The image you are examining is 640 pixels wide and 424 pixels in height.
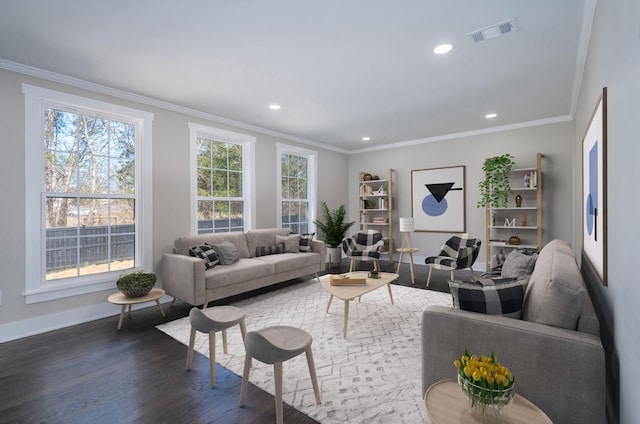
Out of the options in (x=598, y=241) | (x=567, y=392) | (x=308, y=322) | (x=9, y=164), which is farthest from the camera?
(x=308, y=322)

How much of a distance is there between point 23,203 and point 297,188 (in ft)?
13.4

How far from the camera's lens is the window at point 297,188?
19.3ft

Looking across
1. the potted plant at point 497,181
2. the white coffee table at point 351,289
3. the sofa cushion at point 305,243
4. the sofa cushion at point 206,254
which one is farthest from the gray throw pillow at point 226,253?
the potted plant at point 497,181

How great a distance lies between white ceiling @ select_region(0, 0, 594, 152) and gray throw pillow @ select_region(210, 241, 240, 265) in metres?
1.91

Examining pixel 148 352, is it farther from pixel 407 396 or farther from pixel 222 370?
pixel 407 396

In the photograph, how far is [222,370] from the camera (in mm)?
2307

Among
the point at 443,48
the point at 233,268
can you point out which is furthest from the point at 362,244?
the point at 443,48

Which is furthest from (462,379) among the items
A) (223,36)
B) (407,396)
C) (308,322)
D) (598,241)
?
(223,36)

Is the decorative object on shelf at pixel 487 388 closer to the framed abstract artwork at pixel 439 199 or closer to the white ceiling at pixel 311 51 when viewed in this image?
the white ceiling at pixel 311 51

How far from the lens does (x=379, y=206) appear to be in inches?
270

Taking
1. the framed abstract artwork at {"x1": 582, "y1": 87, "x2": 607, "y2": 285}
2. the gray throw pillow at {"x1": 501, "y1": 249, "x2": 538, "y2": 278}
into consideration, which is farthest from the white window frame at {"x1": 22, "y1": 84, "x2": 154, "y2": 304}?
the framed abstract artwork at {"x1": 582, "y1": 87, "x2": 607, "y2": 285}

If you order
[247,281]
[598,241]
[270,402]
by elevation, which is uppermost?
[598,241]

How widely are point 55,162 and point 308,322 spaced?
10.6 feet

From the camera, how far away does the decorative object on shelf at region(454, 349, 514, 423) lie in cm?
105
